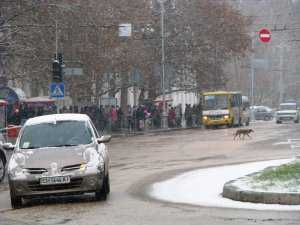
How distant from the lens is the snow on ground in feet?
44.0

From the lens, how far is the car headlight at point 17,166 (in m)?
14.3

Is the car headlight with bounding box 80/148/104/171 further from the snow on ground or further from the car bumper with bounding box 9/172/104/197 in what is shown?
the snow on ground

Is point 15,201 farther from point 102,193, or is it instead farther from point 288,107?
point 288,107

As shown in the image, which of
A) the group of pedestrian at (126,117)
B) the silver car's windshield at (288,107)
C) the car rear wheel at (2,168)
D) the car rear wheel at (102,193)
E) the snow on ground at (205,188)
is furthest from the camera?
the silver car's windshield at (288,107)

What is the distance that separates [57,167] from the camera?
46.8ft

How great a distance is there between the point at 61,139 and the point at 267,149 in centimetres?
1493

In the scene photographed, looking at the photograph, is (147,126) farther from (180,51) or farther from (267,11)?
(267,11)

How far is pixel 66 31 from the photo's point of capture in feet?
144

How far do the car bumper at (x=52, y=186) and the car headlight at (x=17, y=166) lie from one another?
0.46 feet

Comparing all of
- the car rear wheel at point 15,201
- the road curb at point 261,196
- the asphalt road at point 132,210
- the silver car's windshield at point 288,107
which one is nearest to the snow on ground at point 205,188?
the road curb at point 261,196

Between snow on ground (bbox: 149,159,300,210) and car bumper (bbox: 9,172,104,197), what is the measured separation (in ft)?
4.38

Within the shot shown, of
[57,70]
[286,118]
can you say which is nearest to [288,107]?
[286,118]

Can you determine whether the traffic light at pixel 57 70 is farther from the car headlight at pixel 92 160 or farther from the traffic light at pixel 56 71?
the car headlight at pixel 92 160

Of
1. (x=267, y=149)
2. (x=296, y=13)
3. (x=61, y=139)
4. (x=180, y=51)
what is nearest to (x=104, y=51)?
(x=180, y=51)
